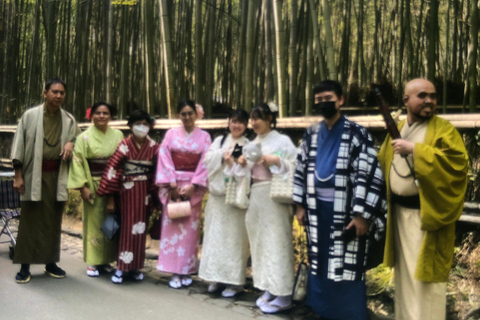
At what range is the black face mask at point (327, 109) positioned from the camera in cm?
314

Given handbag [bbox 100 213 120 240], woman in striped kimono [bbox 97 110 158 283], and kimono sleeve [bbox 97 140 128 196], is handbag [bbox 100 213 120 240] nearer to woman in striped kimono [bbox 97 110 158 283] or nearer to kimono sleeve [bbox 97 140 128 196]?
woman in striped kimono [bbox 97 110 158 283]

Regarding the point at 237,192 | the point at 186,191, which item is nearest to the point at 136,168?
the point at 186,191

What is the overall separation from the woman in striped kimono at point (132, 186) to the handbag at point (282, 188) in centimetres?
137

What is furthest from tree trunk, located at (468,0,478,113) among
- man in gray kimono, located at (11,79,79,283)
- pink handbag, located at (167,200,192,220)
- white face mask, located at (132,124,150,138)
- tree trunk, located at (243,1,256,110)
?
man in gray kimono, located at (11,79,79,283)

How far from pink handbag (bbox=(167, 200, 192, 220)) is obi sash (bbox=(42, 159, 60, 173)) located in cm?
113

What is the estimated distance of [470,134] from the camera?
3447mm

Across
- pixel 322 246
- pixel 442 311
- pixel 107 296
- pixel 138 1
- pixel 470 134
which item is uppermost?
pixel 138 1

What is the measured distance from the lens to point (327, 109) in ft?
10.3

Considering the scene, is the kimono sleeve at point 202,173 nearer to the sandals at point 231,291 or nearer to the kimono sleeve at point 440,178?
the sandals at point 231,291

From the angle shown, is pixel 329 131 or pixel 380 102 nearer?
pixel 380 102

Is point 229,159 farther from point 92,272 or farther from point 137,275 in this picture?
point 92,272

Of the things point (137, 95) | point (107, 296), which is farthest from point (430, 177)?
point (137, 95)

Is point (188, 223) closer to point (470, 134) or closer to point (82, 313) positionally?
point (82, 313)

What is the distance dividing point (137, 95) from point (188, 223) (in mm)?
3338
